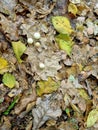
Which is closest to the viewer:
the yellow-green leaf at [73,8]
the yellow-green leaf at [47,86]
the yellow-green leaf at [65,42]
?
the yellow-green leaf at [47,86]

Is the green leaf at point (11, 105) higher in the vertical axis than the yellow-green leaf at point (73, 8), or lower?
lower

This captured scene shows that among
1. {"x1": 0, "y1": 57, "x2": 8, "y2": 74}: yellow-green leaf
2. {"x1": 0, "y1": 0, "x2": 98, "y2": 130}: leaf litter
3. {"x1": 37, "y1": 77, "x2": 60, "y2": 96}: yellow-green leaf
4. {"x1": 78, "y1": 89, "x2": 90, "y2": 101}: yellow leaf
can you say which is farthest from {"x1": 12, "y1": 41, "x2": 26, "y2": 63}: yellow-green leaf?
{"x1": 78, "y1": 89, "x2": 90, "y2": 101}: yellow leaf

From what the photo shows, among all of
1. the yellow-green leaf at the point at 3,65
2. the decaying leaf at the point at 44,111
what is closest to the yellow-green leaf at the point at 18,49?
the yellow-green leaf at the point at 3,65

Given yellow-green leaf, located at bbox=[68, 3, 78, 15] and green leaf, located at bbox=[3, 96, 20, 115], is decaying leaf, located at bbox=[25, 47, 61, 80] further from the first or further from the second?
yellow-green leaf, located at bbox=[68, 3, 78, 15]

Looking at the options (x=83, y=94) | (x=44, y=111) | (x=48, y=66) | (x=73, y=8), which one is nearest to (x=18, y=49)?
(x=48, y=66)

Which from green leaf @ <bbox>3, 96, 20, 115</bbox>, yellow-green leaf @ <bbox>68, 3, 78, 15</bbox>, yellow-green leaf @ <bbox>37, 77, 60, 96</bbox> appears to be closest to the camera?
green leaf @ <bbox>3, 96, 20, 115</bbox>

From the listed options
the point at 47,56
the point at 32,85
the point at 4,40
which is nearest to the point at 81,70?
the point at 47,56

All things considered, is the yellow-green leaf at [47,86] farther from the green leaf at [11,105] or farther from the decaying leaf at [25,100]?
the green leaf at [11,105]
